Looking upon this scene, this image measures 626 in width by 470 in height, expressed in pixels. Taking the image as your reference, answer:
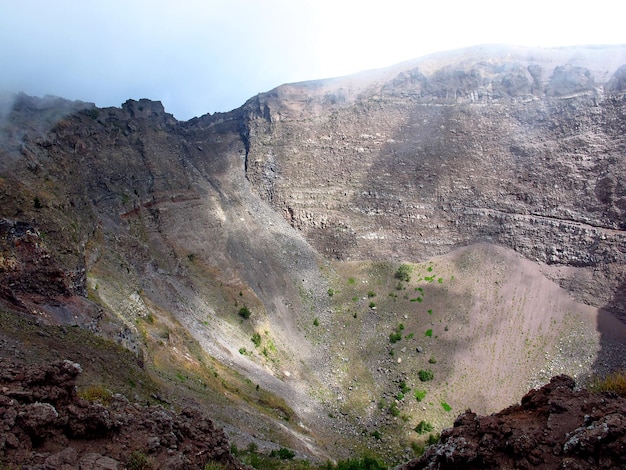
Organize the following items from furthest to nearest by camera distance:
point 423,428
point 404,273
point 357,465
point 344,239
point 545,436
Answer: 1. point 344,239
2. point 404,273
3. point 423,428
4. point 357,465
5. point 545,436

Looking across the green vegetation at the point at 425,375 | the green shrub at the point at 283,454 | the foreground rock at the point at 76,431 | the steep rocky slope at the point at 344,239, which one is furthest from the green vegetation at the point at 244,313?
the foreground rock at the point at 76,431

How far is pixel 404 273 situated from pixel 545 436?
3995cm

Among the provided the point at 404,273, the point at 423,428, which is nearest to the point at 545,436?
the point at 423,428

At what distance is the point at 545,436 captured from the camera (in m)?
10.1

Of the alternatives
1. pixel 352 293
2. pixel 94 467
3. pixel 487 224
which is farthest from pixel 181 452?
pixel 487 224

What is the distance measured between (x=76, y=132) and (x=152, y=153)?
1009 cm

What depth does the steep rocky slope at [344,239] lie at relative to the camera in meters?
29.1

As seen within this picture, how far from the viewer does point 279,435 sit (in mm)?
25516

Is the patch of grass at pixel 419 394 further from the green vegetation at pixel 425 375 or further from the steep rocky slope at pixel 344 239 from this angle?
the green vegetation at pixel 425 375

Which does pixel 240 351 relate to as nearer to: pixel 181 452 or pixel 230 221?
pixel 230 221

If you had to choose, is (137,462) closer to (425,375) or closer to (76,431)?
(76,431)

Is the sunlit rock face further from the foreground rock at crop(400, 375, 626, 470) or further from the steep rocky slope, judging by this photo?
the foreground rock at crop(400, 375, 626, 470)

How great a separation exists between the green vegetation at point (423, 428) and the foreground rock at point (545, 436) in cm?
2395

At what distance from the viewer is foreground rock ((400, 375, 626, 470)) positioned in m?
8.86
